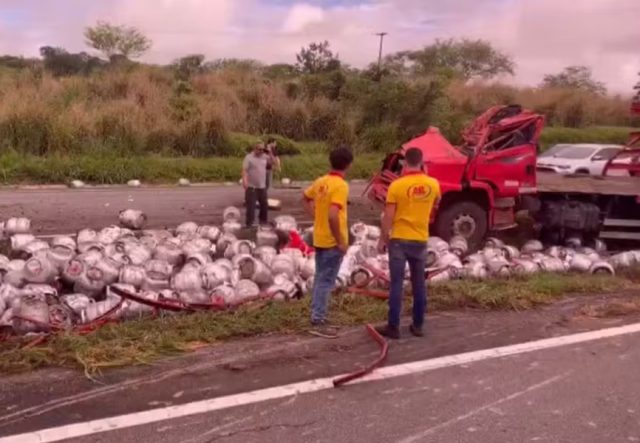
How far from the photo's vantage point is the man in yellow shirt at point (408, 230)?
655 cm

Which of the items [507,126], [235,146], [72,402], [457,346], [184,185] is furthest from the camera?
[235,146]

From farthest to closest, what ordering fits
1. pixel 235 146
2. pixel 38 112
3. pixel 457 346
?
pixel 235 146 < pixel 38 112 < pixel 457 346

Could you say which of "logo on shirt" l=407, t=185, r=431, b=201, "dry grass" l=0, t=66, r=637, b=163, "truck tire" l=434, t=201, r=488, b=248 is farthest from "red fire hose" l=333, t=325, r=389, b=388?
"dry grass" l=0, t=66, r=637, b=163

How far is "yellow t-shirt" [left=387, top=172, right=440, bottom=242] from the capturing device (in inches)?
258

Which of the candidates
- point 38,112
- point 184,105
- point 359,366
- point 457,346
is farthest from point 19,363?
point 184,105

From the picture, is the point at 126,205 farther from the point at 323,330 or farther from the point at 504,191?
the point at 323,330

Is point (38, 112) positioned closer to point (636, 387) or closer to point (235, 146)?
point (235, 146)

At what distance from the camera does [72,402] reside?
4.90 metres

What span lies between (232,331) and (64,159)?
17220mm

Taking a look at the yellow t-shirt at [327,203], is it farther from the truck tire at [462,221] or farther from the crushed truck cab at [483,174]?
the truck tire at [462,221]

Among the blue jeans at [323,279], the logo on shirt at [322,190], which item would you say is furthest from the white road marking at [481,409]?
the logo on shirt at [322,190]

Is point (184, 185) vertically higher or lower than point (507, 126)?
lower

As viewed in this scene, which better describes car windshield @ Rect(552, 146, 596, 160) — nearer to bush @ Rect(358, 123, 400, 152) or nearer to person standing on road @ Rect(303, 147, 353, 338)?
bush @ Rect(358, 123, 400, 152)

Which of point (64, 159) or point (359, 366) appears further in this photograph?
point (64, 159)
